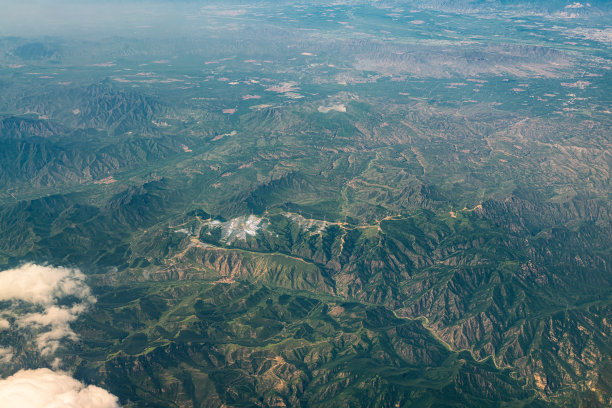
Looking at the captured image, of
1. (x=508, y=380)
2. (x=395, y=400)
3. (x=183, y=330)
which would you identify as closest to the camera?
(x=395, y=400)

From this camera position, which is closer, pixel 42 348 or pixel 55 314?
pixel 42 348

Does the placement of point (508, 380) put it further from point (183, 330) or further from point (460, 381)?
point (183, 330)

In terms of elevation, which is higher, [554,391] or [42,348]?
[42,348]

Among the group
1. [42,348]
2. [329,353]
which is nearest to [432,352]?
[329,353]

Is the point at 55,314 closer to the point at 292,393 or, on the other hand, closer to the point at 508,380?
the point at 292,393

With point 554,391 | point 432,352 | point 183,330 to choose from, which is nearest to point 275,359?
point 183,330

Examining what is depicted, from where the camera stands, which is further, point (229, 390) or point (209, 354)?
point (209, 354)

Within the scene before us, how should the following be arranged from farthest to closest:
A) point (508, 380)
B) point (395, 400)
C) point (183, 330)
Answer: point (183, 330), point (508, 380), point (395, 400)

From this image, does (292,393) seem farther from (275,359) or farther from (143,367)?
(143,367)

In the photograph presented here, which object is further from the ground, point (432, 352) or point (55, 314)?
point (55, 314)
